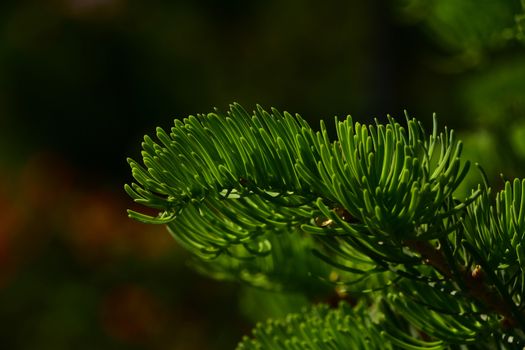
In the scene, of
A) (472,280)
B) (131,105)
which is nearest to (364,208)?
(472,280)

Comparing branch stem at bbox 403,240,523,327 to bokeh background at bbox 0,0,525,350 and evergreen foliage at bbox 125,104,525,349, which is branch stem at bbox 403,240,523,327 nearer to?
evergreen foliage at bbox 125,104,525,349

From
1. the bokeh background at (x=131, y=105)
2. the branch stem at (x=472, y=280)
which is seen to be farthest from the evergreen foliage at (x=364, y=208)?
the bokeh background at (x=131, y=105)

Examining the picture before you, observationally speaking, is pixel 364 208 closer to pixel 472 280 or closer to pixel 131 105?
pixel 472 280

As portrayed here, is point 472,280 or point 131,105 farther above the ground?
point 131,105

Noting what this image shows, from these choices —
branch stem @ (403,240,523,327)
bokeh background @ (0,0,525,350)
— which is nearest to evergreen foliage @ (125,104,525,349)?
branch stem @ (403,240,523,327)

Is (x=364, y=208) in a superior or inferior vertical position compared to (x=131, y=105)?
inferior

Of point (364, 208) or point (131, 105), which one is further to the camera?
point (131, 105)

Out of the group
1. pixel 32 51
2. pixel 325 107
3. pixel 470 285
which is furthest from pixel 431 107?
pixel 470 285

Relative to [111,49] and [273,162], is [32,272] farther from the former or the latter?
[273,162]
